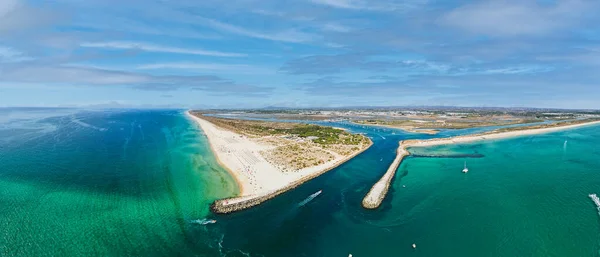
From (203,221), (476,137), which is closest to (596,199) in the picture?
(203,221)

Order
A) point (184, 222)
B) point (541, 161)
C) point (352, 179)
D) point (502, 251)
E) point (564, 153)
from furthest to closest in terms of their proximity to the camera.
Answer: point (564, 153) < point (541, 161) < point (352, 179) < point (184, 222) < point (502, 251)

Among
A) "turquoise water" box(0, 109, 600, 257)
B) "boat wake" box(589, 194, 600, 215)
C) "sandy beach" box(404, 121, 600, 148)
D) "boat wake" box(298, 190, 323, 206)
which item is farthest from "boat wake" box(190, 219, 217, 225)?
"sandy beach" box(404, 121, 600, 148)

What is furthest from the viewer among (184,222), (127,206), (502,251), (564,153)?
(564,153)

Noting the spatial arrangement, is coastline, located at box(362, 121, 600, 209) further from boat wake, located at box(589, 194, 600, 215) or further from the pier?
boat wake, located at box(589, 194, 600, 215)

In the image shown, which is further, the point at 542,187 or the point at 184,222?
the point at 542,187

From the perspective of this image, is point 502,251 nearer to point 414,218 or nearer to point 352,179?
point 414,218

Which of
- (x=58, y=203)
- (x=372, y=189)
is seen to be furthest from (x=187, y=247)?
(x=372, y=189)

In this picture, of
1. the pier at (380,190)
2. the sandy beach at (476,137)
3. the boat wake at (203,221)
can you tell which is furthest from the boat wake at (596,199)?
the boat wake at (203,221)

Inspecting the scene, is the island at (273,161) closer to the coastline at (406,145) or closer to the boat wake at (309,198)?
the boat wake at (309,198)

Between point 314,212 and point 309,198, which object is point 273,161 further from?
point 314,212
